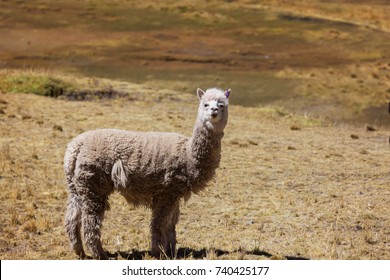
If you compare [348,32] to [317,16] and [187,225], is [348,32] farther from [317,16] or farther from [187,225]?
[187,225]

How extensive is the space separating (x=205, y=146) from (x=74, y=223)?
2268 millimetres

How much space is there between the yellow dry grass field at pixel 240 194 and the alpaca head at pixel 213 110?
1910mm

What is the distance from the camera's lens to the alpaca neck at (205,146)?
9.88 m

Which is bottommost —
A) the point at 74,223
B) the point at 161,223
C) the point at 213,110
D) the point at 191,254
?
the point at 191,254

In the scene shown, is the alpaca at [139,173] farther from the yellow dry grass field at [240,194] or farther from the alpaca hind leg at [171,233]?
the yellow dry grass field at [240,194]

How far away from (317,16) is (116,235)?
47310 mm

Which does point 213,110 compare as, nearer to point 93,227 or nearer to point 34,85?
point 93,227

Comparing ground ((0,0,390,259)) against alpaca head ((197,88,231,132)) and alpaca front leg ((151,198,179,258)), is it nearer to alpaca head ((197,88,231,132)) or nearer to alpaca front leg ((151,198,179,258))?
alpaca front leg ((151,198,179,258))

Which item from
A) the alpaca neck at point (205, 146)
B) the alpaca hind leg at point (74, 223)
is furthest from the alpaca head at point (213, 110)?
the alpaca hind leg at point (74, 223)

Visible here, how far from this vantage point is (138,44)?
4900cm

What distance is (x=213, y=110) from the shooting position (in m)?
9.56

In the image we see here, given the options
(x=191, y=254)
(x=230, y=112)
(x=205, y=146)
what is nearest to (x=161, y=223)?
(x=191, y=254)

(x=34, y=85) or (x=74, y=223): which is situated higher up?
(x=74, y=223)
